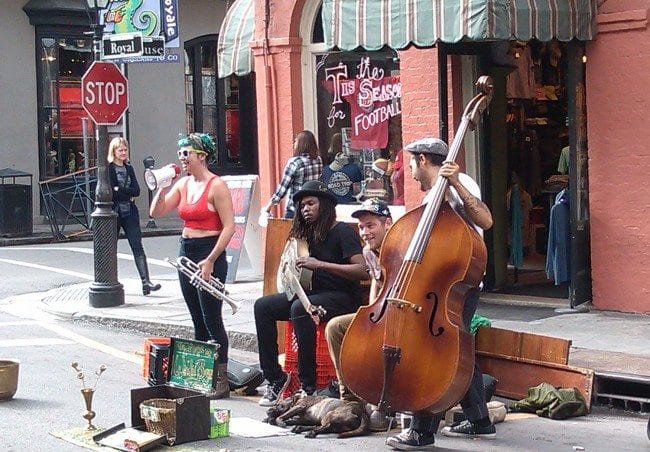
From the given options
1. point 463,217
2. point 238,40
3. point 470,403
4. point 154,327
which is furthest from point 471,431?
point 238,40

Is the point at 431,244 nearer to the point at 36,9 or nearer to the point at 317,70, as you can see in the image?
the point at 317,70

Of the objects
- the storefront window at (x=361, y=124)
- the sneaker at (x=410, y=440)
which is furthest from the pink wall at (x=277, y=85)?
the sneaker at (x=410, y=440)

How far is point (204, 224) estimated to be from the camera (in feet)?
29.2

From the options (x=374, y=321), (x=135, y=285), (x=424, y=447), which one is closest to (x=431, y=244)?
(x=374, y=321)

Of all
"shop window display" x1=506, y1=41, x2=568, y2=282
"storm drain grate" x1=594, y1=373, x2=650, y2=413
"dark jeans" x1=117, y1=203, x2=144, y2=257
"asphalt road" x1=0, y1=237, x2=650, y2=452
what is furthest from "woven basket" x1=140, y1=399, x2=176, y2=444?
"shop window display" x1=506, y1=41, x2=568, y2=282

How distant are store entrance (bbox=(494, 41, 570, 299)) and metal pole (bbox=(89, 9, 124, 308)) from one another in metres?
4.11

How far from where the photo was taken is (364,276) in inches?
315

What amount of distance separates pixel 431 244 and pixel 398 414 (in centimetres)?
131

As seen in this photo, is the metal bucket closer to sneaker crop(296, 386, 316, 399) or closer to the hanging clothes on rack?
sneaker crop(296, 386, 316, 399)

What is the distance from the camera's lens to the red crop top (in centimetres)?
885

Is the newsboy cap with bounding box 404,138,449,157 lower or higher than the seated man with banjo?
higher

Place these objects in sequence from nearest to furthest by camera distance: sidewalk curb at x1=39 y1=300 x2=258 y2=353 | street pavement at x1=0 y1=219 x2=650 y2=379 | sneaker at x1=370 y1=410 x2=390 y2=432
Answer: sneaker at x1=370 y1=410 x2=390 y2=432 < street pavement at x1=0 y1=219 x2=650 y2=379 < sidewalk curb at x1=39 y1=300 x2=258 y2=353

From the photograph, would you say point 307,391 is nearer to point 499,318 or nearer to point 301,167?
point 499,318

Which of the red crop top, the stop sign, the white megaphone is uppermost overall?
the stop sign
